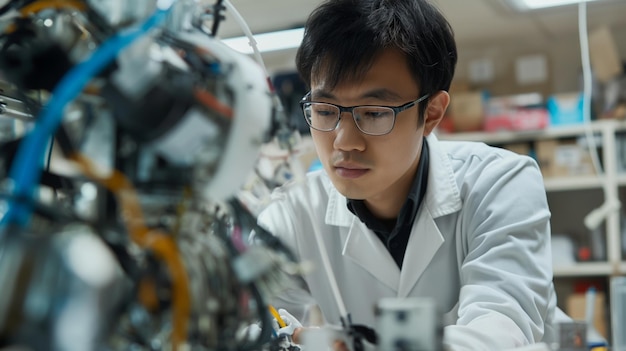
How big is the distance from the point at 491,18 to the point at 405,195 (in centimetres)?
315

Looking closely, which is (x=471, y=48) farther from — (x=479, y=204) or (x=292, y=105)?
(x=479, y=204)

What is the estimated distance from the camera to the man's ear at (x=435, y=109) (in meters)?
1.43

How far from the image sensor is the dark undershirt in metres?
1.51

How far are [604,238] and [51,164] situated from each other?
4187mm

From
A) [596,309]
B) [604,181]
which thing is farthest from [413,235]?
[604,181]

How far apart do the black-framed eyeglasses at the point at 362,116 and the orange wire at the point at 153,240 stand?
727 mm

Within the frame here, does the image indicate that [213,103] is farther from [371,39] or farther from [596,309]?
[596,309]

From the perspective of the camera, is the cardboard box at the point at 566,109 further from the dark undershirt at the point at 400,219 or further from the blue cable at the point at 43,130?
the blue cable at the point at 43,130

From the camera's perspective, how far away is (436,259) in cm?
149

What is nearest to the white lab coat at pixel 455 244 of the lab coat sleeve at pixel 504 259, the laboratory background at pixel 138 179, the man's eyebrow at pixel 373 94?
the lab coat sleeve at pixel 504 259

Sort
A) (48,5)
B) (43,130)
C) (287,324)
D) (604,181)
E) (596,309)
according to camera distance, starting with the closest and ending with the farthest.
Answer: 1. (43,130)
2. (48,5)
3. (287,324)
4. (596,309)
5. (604,181)

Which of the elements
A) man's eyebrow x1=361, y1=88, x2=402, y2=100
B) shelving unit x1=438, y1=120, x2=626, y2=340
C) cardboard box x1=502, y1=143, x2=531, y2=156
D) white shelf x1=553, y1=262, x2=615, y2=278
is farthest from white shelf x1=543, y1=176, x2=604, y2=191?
man's eyebrow x1=361, y1=88, x2=402, y2=100

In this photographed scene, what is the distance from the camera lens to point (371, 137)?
1.28 metres

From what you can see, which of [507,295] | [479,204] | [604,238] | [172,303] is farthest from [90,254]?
[604,238]
